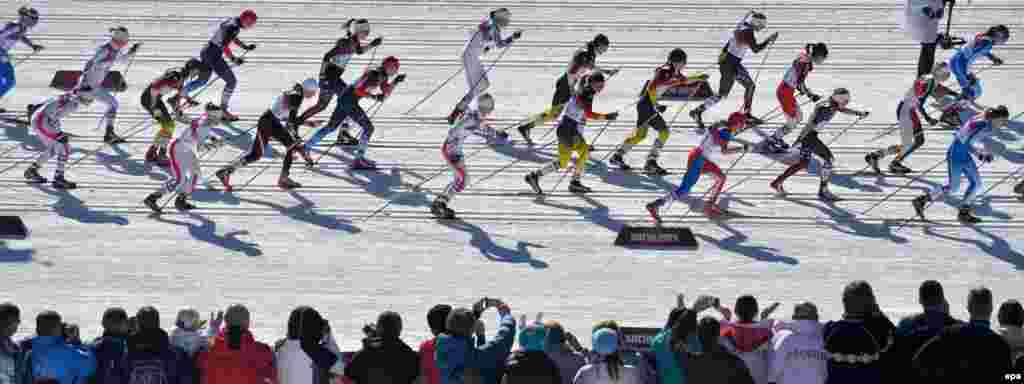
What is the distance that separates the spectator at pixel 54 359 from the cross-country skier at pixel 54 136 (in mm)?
9834

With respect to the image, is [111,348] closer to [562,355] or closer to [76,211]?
[562,355]

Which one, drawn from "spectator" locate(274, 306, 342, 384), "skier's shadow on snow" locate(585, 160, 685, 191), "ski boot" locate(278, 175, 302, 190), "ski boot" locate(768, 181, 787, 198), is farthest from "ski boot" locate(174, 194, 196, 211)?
"spectator" locate(274, 306, 342, 384)

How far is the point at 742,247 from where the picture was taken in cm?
2173

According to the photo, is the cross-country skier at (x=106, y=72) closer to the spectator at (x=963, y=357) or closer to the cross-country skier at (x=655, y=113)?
the cross-country skier at (x=655, y=113)

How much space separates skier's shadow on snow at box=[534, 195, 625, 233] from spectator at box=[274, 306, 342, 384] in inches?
329

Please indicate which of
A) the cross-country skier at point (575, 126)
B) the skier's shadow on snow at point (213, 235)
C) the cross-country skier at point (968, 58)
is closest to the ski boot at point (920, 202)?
the cross-country skier at point (575, 126)

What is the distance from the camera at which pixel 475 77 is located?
27.0m

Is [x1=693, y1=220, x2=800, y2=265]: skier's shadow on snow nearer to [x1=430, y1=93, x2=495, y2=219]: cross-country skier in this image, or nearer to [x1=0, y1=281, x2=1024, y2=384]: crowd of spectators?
[x1=430, y1=93, x2=495, y2=219]: cross-country skier

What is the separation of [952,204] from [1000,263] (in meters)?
2.27

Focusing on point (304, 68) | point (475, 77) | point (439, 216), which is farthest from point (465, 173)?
point (304, 68)

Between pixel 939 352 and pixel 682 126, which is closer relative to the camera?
pixel 939 352

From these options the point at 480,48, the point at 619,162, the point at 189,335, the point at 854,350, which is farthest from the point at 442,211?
the point at 854,350

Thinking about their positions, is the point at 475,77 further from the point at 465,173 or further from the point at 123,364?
the point at 123,364

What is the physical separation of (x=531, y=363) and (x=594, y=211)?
9.78m
